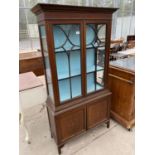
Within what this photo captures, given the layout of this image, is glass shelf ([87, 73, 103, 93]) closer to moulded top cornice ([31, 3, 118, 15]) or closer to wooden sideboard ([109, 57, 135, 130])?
wooden sideboard ([109, 57, 135, 130])

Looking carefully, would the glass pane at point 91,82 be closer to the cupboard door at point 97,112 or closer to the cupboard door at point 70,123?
the cupboard door at point 97,112

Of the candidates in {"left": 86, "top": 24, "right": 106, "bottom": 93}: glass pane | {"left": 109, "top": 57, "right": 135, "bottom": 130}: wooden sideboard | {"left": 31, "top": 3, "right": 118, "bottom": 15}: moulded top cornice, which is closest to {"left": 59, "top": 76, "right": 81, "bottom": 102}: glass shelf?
{"left": 86, "top": 24, "right": 106, "bottom": 93}: glass pane

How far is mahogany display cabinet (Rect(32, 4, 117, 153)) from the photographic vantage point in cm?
132

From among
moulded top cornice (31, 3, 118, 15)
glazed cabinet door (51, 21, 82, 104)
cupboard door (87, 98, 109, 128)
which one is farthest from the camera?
cupboard door (87, 98, 109, 128)

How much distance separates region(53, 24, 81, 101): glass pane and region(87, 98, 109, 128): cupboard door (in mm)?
288

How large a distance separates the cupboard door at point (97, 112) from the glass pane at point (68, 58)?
288 millimetres

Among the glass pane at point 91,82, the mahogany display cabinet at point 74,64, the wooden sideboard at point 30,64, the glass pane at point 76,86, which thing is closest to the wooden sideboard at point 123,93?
the mahogany display cabinet at point 74,64

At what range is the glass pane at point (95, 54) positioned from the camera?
161 centimetres

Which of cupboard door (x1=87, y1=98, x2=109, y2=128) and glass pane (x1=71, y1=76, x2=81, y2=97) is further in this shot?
cupboard door (x1=87, y1=98, x2=109, y2=128)

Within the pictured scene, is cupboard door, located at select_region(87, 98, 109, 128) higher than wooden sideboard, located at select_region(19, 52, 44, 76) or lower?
lower

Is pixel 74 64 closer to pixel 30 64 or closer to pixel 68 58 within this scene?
pixel 68 58

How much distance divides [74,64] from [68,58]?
131 mm
